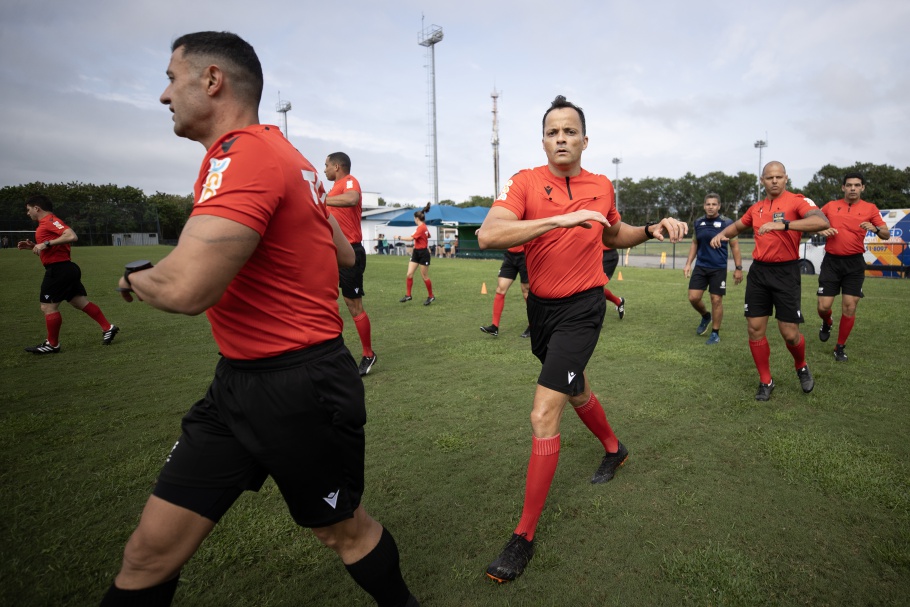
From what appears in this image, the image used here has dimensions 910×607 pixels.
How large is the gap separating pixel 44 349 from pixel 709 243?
10393 millimetres

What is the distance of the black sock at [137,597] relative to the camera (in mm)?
1657

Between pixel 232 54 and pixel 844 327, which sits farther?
pixel 844 327

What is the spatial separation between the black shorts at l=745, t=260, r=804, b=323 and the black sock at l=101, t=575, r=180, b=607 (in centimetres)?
550

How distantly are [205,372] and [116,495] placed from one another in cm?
320

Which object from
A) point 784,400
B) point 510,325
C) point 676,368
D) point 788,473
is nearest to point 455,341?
point 510,325

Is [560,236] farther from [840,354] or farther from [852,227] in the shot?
[852,227]

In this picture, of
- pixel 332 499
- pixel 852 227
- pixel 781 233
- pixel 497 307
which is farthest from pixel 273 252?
pixel 852 227

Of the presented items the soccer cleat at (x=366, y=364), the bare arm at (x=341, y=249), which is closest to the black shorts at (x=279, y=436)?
the bare arm at (x=341, y=249)

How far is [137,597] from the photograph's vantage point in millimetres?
1682

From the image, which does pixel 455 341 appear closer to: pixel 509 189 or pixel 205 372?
pixel 205 372

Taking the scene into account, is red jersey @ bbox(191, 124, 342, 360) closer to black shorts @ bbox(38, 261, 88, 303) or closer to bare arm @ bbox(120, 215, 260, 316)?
bare arm @ bbox(120, 215, 260, 316)

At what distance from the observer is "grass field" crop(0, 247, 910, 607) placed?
2.57 meters

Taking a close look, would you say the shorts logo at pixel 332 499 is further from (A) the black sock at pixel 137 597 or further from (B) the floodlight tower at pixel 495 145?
(B) the floodlight tower at pixel 495 145

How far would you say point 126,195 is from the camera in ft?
228
